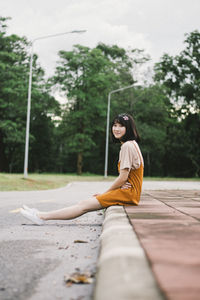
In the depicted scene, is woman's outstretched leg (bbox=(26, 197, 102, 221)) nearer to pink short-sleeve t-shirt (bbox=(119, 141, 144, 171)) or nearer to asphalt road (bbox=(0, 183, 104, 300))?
asphalt road (bbox=(0, 183, 104, 300))

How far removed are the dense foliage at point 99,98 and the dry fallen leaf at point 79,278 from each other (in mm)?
36231

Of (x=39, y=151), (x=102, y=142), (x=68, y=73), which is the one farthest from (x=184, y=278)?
(x=39, y=151)

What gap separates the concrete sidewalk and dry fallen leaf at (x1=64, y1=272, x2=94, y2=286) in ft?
0.54

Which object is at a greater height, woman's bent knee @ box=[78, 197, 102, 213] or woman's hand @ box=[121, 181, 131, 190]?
woman's hand @ box=[121, 181, 131, 190]

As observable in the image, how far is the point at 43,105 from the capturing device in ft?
151

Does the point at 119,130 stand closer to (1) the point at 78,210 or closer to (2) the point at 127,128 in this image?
(2) the point at 127,128

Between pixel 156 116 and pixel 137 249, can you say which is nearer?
pixel 137 249

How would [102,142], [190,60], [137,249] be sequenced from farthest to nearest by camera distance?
[102,142], [190,60], [137,249]

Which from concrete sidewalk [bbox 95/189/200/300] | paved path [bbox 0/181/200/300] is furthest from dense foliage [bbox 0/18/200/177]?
concrete sidewalk [bbox 95/189/200/300]

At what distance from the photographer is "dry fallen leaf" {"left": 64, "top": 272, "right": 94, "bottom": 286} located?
2686 millimetres

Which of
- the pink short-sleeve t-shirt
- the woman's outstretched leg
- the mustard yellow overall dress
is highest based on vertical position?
the pink short-sleeve t-shirt

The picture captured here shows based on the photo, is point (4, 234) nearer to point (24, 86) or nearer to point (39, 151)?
point (24, 86)

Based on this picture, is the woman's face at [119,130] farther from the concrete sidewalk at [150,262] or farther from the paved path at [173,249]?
the concrete sidewalk at [150,262]

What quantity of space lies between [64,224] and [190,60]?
139ft
